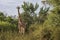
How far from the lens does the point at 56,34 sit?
45.8 ft

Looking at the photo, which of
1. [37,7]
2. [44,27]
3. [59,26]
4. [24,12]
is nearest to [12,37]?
[44,27]

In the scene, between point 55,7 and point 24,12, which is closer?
point 55,7

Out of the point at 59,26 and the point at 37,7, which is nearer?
the point at 59,26

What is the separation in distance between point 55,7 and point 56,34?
1.37 meters

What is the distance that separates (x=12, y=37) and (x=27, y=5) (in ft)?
48.3

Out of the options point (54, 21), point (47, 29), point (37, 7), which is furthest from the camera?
point (37, 7)

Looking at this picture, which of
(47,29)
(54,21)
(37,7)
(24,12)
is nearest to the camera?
(54,21)

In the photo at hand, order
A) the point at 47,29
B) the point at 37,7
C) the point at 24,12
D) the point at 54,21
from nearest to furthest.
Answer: the point at 54,21
the point at 47,29
the point at 24,12
the point at 37,7

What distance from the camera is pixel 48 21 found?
1405 cm

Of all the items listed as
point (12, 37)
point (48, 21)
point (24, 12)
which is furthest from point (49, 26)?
point (24, 12)

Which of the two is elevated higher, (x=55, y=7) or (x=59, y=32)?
(x=55, y=7)

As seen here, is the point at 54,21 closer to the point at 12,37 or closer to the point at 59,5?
the point at 59,5

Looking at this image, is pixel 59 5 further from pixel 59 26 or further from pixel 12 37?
pixel 12 37

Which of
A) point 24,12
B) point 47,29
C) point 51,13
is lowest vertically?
point 24,12
